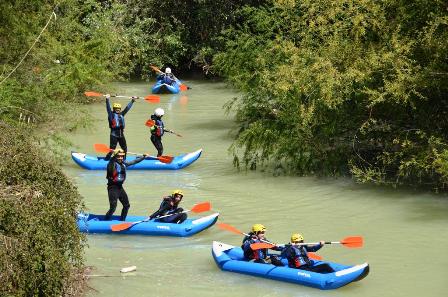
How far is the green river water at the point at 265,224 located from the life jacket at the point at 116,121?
1.13 meters

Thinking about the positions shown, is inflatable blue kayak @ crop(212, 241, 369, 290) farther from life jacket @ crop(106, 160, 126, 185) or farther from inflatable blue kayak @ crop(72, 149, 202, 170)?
inflatable blue kayak @ crop(72, 149, 202, 170)

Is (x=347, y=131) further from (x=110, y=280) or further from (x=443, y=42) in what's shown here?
(x=110, y=280)

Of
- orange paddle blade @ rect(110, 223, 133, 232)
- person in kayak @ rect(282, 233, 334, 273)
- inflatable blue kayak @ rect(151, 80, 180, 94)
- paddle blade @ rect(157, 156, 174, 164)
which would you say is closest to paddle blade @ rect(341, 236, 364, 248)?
person in kayak @ rect(282, 233, 334, 273)

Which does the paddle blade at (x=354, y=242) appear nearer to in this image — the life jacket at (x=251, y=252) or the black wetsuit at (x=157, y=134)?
the life jacket at (x=251, y=252)

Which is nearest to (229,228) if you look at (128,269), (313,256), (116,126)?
(313,256)

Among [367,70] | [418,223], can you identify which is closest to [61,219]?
[418,223]

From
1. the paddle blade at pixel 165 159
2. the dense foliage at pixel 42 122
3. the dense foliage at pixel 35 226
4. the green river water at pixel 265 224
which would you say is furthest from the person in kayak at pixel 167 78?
the dense foliage at pixel 35 226

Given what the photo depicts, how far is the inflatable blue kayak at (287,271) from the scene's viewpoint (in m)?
11.8

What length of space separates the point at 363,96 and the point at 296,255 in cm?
548

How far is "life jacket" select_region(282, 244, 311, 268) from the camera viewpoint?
12.4 m

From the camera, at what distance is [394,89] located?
15695mm

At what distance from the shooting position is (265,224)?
15.1 m

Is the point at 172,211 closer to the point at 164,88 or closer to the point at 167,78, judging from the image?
the point at 164,88

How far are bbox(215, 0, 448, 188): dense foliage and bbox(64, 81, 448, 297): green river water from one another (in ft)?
1.96
